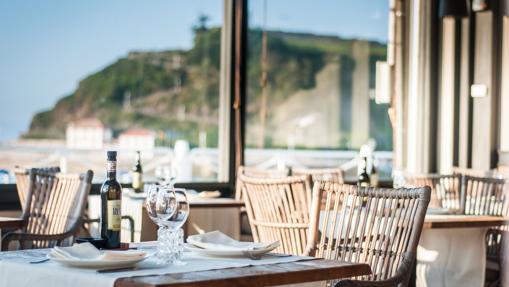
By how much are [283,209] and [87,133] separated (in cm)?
596

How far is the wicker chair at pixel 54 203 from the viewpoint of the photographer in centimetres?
413

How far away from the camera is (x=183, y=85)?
33.7ft

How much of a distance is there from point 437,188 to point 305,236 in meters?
1.98

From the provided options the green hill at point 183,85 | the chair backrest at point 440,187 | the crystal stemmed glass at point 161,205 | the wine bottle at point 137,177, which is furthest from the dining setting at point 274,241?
the green hill at point 183,85

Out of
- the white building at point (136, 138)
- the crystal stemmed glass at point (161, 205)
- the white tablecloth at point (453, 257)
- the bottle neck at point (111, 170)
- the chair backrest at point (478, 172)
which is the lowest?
the white tablecloth at point (453, 257)

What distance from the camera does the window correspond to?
312 inches

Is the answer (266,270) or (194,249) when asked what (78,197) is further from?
(266,270)

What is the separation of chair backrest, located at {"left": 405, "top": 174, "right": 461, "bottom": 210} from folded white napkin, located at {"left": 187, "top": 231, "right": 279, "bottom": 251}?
2.99 m

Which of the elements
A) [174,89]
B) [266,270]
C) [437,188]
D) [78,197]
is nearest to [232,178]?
[437,188]

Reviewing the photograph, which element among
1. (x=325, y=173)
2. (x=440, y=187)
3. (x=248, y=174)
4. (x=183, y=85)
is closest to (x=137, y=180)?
(x=248, y=174)

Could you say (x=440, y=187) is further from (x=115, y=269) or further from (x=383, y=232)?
(x=115, y=269)

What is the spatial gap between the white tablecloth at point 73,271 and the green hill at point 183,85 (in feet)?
17.7

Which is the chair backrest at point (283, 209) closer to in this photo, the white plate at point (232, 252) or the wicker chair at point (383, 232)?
the wicker chair at point (383, 232)

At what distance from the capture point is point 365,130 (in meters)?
8.19
